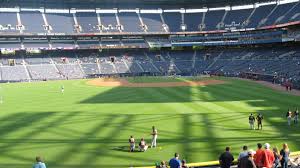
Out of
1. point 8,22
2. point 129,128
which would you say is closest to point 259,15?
point 8,22

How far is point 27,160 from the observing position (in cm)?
2223

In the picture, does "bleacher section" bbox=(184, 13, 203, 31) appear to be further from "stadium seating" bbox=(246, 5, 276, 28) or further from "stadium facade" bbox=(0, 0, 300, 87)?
"stadium seating" bbox=(246, 5, 276, 28)

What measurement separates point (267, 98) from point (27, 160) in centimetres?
3445

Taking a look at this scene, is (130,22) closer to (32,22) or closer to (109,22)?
(109,22)

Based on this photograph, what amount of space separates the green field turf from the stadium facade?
45.5 m

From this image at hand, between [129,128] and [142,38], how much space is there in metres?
85.5

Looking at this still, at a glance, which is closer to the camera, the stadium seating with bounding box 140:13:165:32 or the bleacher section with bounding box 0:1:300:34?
the bleacher section with bounding box 0:1:300:34

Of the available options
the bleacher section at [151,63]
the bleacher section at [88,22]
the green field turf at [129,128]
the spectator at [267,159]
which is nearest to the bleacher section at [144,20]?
the bleacher section at [88,22]

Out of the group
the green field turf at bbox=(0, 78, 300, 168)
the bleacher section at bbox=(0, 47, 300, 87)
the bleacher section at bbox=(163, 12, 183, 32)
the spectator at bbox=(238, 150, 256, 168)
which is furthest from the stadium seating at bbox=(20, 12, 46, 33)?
the spectator at bbox=(238, 150, 256, 168)

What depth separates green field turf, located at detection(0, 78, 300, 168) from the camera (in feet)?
75.4

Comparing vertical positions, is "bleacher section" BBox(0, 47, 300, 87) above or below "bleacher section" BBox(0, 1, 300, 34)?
below

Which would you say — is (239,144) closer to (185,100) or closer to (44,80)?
(185,100)

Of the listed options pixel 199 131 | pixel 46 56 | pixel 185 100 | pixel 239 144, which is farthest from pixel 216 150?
pixel 46 56

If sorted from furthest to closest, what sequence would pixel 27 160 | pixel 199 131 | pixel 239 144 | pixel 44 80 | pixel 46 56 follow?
pixel 46 56 → pixel 44 80 → pixel 199 131 → pixel 239 144 → pixel 27 160
